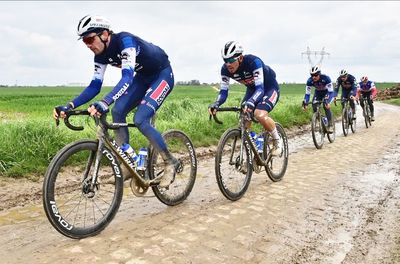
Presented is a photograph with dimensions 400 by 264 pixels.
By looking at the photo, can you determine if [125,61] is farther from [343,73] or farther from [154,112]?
[343,73]

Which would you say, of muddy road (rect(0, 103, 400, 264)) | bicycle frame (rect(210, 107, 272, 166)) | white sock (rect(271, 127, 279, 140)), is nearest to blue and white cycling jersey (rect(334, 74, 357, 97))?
muddy road (rect(0, 103, 400, 264))

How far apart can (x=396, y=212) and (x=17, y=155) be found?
6797mm

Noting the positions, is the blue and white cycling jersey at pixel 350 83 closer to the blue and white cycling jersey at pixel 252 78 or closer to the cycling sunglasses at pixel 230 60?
the blue and white cycling jersey at pixel 252 78

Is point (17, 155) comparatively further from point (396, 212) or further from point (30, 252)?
point (396, 212)

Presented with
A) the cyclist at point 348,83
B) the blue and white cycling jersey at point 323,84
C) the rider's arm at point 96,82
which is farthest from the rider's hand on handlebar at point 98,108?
the cyclist at point 348,83

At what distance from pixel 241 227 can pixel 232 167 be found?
1745 millimetres

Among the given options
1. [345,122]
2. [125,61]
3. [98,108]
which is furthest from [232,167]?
[345,122]

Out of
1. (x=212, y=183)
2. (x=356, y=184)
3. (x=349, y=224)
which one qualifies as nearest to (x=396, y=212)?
(x=349, y=224)

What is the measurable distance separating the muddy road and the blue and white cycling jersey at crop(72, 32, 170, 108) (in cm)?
165

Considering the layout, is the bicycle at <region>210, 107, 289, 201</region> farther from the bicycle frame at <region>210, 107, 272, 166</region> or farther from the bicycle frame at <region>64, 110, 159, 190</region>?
the bicycle frame at <region>64, 110, 159, 190</region>

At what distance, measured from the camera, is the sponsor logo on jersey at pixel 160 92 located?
233 inches

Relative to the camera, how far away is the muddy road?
179 inches

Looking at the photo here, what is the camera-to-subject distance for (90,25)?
507cm

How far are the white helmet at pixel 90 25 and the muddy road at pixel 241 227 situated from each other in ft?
7.81
